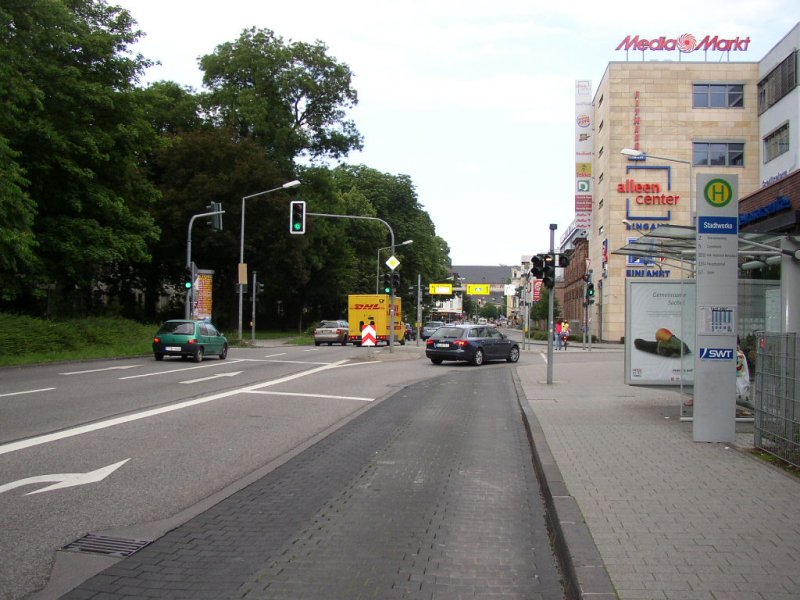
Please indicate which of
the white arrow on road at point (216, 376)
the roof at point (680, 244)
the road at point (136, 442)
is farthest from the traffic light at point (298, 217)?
the roof at point (680, 244)

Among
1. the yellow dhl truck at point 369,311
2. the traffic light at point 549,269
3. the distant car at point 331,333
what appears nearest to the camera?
the traffic light at point 549,269

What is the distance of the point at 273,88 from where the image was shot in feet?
160

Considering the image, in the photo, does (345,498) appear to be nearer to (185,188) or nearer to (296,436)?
(296,436)

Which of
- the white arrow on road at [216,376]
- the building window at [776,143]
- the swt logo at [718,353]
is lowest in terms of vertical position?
the white arrow on road at [216,376]

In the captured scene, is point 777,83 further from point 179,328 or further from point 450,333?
point 179,328

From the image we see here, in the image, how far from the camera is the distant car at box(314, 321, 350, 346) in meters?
43.9

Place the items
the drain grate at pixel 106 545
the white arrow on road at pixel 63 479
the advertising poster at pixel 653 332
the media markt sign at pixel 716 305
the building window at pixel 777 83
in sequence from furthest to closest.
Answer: the building window at pixel 777 83 → the advertising poster at pixel 653 332 → the media markt sign at pixel 716 305 → the white arrow on road at pixel 63 479 → the drain grate at pixel 106 545

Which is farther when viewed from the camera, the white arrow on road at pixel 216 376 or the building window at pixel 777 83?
the building window at pixel 777 83

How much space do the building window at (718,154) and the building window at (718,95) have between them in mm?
2675

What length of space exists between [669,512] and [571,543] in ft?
4.14

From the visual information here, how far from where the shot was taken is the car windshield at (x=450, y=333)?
27.0m

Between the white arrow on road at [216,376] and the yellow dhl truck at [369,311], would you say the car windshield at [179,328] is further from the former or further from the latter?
the yellow dhl truck at [369,311]

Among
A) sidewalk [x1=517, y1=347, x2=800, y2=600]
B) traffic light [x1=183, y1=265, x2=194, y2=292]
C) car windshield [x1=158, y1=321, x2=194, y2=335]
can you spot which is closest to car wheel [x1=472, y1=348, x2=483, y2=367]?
car windshield [x1=158, y1=321, x2=194, y2=335]

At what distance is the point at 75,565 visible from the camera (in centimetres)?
464
